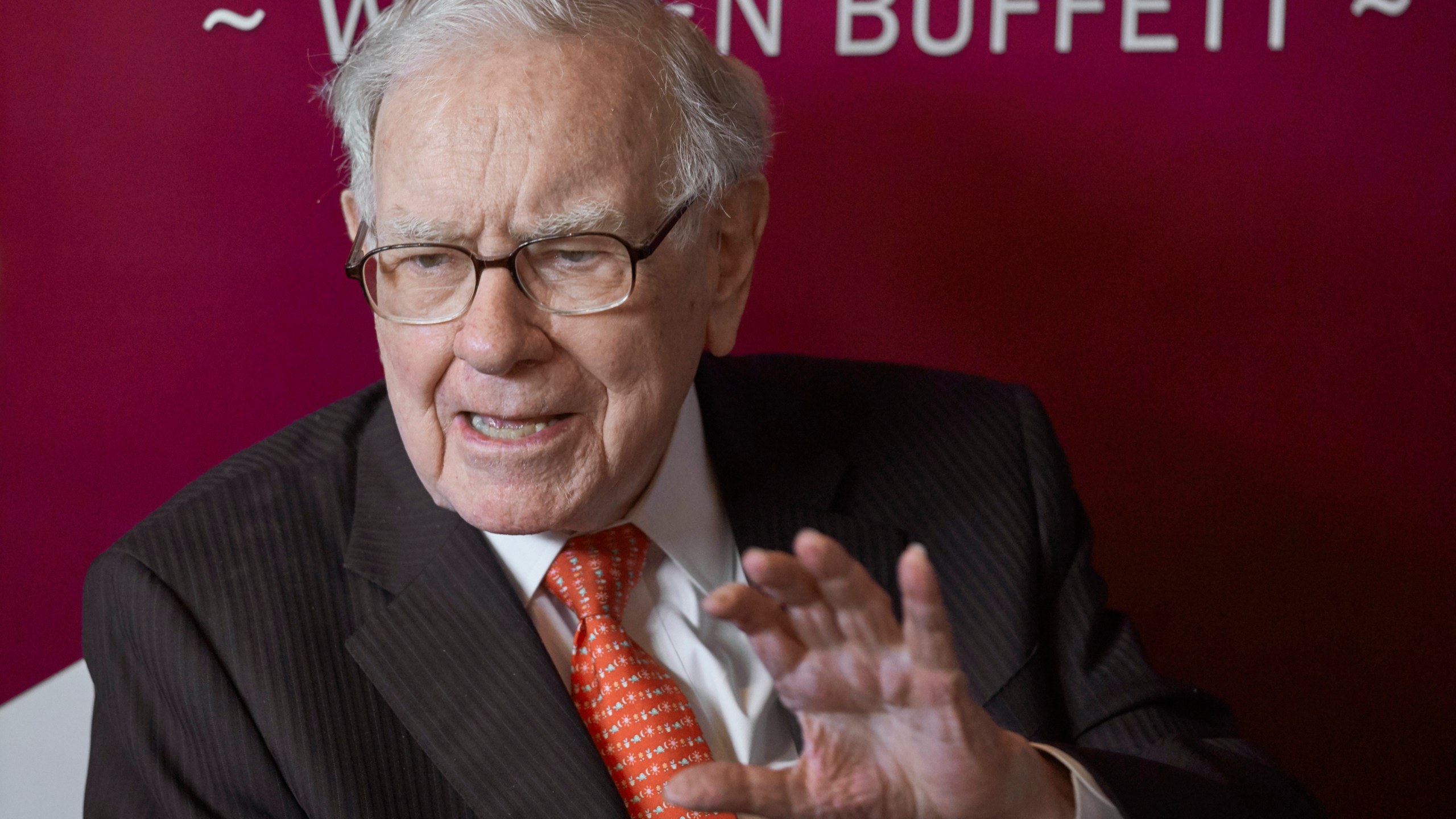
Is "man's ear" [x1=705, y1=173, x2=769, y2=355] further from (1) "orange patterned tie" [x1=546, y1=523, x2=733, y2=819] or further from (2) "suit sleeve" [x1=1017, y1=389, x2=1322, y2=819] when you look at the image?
(2) "suit sleeve" [x1=1017, y1=389, x2=1322, y2=819]

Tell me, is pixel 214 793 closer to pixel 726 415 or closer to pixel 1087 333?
pixel 726 415

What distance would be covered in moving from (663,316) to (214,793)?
678 mm

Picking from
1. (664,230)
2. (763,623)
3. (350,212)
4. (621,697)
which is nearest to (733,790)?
(763,623)

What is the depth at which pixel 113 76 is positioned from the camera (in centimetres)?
197

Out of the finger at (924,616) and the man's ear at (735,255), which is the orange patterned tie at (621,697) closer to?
the man's ear at (735,255)

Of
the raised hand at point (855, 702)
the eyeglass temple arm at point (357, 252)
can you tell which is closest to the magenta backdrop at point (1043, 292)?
the eyeglass temple arm at point (357, 252)

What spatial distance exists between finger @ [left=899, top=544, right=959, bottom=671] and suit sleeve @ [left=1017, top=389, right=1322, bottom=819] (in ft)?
1.35

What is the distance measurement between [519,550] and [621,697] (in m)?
0.22

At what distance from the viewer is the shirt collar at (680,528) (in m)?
1.42

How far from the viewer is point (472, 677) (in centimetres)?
131

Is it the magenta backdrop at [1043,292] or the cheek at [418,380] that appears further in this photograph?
the magenta backdrop at [1043,292]

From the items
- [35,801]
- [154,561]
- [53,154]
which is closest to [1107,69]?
[154,561]

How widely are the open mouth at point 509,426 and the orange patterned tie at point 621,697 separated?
0.18 meters

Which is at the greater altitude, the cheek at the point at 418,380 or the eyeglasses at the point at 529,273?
the eyeglasses at the point at 529,273
